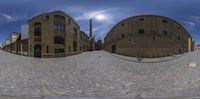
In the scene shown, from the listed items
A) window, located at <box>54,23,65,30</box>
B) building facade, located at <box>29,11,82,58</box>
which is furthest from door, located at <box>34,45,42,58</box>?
window, located at <box>54,23,65,30</box>

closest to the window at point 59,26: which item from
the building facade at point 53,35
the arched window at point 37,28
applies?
the building facade at point 53,35

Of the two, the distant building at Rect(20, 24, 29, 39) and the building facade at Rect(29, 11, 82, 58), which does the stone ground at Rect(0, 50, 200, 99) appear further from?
the distant building at Rect(20, 24, 29, 39)

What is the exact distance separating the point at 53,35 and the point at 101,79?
2.84 m

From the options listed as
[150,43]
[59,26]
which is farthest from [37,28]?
[150,43]

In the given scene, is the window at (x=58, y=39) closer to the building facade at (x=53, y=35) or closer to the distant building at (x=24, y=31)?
the building facade at (x=53, y=35)

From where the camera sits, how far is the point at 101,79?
992cm

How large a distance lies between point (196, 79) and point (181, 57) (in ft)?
5.95

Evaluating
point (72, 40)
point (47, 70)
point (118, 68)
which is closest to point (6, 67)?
point (47, 70)

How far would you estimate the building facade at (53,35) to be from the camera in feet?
25.5

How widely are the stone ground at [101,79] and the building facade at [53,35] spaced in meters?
0.43

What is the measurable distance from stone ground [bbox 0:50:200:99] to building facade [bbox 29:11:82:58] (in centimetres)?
43

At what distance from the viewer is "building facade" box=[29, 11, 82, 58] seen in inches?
306

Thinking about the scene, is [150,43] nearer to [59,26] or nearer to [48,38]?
[59,26]

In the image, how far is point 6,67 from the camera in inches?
517
